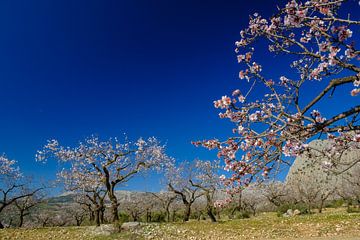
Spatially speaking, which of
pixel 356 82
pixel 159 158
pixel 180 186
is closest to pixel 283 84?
pixel 356 82

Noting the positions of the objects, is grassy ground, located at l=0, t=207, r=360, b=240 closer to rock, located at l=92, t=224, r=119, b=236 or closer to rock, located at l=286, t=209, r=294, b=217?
rock, located at l=92, t=224, r=119, b=236

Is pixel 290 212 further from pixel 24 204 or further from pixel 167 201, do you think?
pixel 24 204

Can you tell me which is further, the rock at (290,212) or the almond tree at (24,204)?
the rock at (290,212)

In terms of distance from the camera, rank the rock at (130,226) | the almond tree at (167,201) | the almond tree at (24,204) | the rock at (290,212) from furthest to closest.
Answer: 1. the almond tree at (167,201)
2. the rock at (290,212)
3. the almond tree at (24,204)
4. the rock at (130,226)

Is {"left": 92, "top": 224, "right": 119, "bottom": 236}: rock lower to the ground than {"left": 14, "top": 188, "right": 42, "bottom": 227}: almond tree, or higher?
lower

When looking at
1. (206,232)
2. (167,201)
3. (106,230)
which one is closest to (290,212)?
(167,201)

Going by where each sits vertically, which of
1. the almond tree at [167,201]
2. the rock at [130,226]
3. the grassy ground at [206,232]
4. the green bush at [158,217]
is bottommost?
the grassy ground at [206,232]

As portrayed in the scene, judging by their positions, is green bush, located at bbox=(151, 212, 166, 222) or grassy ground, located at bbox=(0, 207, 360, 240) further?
green bush, located at bbox=(151, 212, 166, 222)

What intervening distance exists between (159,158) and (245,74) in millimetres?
24183

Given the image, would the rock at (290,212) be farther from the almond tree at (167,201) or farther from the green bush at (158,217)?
the green bush at (158,217)

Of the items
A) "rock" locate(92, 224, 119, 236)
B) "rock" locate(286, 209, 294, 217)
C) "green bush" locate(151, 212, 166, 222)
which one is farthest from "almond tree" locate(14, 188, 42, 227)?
"rock" locate(286, 209, 294, 217)

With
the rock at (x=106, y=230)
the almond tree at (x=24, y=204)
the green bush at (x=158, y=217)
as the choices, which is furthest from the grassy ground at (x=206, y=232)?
the green bush at (x=158, y=217)

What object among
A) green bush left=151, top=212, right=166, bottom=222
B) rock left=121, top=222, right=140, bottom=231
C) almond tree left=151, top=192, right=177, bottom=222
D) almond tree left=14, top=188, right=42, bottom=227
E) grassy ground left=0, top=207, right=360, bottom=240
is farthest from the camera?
green bush left=151, top=212, right=166, bottom=222

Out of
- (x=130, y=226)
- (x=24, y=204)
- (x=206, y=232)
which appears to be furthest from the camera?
(x=24, y=204)
